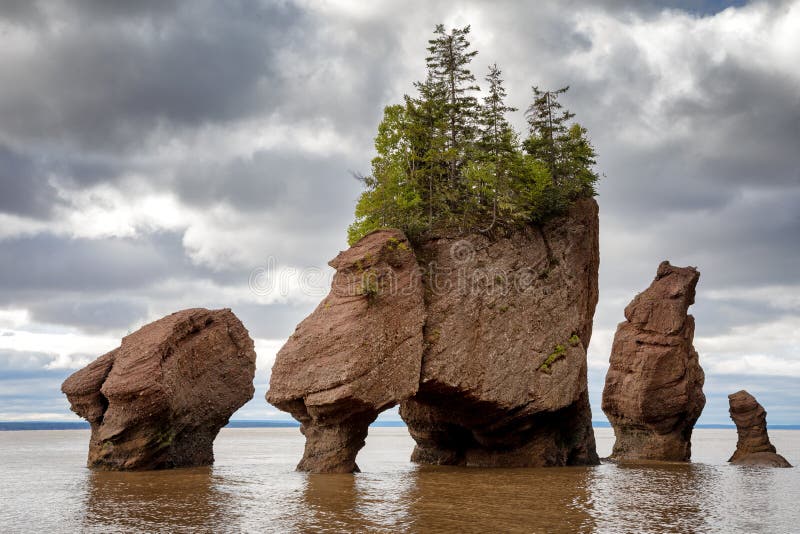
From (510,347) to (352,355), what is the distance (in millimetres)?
9993

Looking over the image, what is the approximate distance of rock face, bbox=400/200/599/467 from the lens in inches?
1475

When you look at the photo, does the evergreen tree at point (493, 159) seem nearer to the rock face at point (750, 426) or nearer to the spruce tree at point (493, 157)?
the spruce tree at point (493, 157)

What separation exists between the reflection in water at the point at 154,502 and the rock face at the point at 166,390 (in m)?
2.64

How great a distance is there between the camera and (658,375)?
169 ft

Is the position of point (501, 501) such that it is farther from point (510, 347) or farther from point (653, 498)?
point (510, 347)

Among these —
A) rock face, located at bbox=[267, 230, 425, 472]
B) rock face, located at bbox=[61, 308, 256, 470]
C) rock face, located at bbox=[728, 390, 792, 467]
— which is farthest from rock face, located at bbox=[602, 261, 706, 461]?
rock face, located at bbox=[61, 308, 256, 470]

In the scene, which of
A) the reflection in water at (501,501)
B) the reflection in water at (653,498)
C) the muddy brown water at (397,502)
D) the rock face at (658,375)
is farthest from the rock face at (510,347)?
the rock face at (658,375)

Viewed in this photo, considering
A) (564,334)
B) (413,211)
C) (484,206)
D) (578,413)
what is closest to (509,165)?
(484,206)

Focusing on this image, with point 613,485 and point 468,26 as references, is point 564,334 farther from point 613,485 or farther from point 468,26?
point 468,26

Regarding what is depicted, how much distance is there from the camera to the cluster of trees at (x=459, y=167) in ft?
137

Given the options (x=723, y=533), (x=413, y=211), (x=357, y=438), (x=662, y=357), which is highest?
(x=413, y=211)

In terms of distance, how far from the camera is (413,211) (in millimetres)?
41531

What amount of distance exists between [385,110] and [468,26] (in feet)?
35.8

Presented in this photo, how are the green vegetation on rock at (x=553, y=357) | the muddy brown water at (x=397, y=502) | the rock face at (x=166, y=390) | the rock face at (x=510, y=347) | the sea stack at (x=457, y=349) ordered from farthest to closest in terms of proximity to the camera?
the green vegetation on rock at (x=553, y=357), the rock face at (x=510, y=347), the rock face at (x=166, y=390), the sea stack at (x=457, y=349), the muddy brown water at (x=397, y=502)
